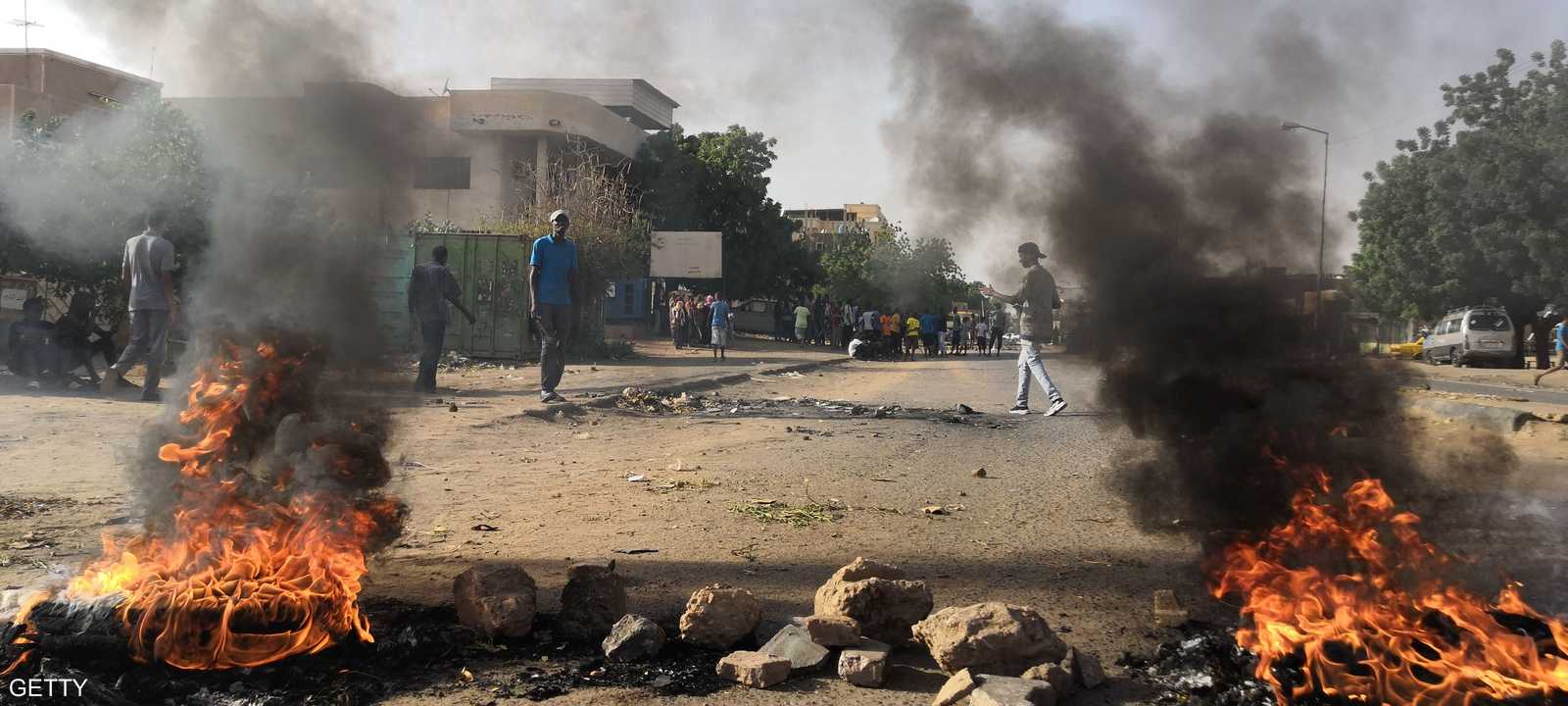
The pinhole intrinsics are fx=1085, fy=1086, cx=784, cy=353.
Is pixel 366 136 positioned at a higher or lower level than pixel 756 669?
higher

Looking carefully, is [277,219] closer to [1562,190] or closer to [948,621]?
[948,621]

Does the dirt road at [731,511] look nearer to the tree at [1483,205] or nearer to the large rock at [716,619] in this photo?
the large rock at [716,619]

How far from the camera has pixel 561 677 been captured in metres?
3.26

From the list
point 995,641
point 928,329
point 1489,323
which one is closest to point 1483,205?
point 1489,323

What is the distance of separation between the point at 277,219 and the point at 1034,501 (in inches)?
170

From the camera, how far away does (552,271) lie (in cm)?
1091

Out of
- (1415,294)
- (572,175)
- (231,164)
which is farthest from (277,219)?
(1415,294)

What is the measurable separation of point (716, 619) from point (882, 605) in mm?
545

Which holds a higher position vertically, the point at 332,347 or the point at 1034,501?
the point at 332,347

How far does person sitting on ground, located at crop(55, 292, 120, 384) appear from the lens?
1116 centimetres

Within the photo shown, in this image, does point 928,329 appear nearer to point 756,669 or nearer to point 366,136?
point 366,136

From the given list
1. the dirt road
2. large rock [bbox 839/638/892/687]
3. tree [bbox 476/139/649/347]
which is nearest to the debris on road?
the dirt road

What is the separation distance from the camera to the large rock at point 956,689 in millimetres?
2986

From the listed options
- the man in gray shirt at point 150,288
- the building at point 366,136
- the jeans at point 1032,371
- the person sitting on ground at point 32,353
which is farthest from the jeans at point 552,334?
the person sitting on ground at point 32,353
